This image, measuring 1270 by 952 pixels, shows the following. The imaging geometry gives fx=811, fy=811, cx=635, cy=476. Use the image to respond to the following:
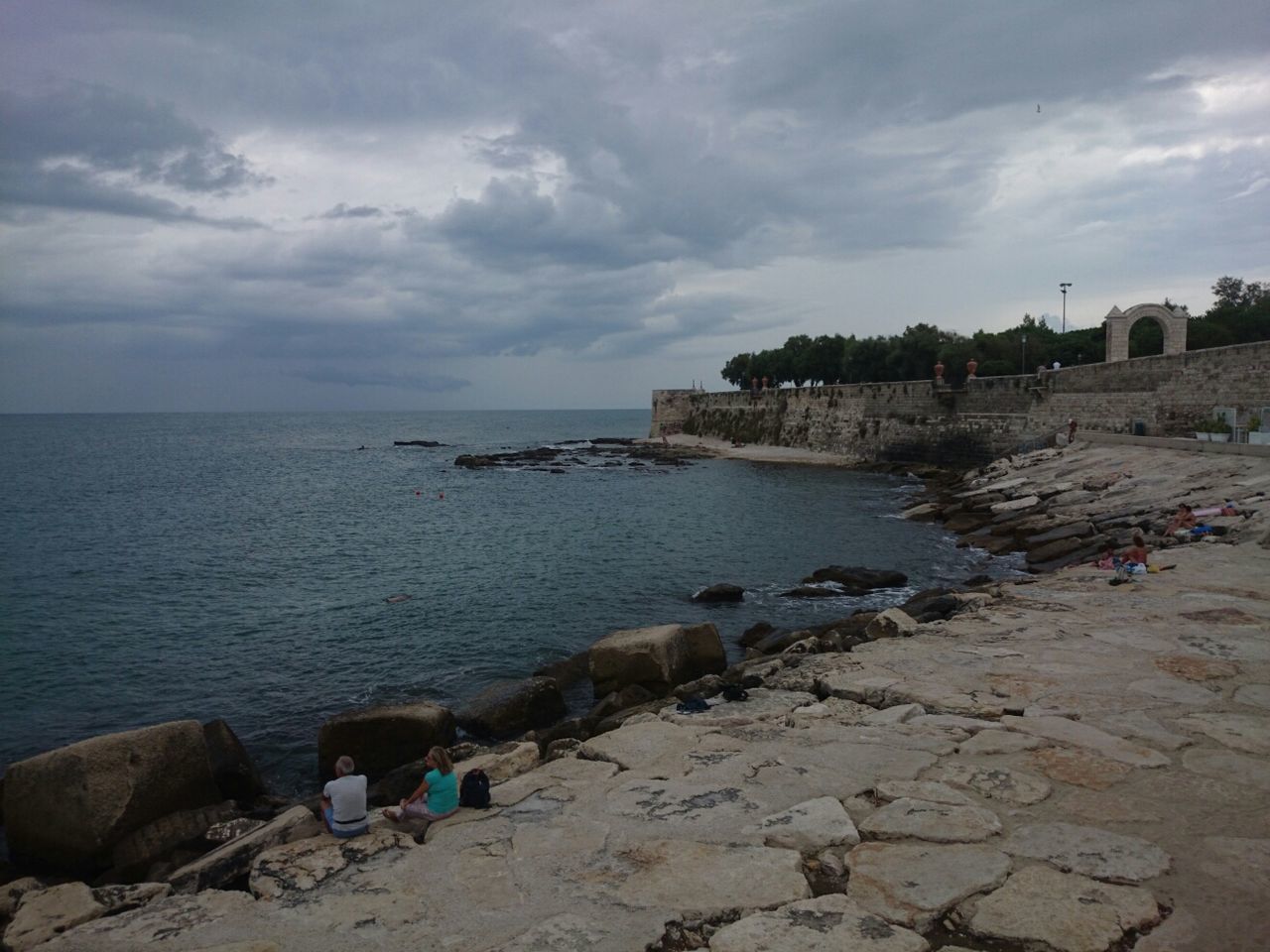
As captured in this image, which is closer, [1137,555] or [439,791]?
[439,791]

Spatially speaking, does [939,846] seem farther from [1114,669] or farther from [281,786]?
[281,786]

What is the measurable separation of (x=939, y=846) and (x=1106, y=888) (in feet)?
2.95

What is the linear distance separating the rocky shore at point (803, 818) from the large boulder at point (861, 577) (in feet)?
27.3

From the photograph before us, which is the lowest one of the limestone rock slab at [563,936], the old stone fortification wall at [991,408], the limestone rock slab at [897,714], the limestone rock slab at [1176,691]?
the limestone rock slab at [897,714]

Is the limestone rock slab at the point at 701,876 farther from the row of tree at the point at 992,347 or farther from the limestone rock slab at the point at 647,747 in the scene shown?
the row of tree at the point at 992,347

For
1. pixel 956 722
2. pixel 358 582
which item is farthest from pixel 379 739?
pixel 358 582

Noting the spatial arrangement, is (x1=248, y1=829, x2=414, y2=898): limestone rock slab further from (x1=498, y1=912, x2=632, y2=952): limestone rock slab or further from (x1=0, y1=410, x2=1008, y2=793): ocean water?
(x1=0, y1=410, x2=1008, y2=793): ocean water

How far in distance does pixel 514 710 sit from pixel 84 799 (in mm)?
5180

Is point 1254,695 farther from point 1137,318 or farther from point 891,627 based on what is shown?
point 1137,318

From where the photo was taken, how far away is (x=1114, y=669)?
8.20 metres

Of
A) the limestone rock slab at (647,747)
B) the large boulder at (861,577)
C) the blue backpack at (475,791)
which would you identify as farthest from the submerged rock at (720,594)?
the blue backpack at (475,791)

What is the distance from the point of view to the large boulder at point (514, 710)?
37.8 feet

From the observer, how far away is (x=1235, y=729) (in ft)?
21.0

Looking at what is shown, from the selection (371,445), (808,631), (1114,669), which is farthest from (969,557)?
(371,445)
